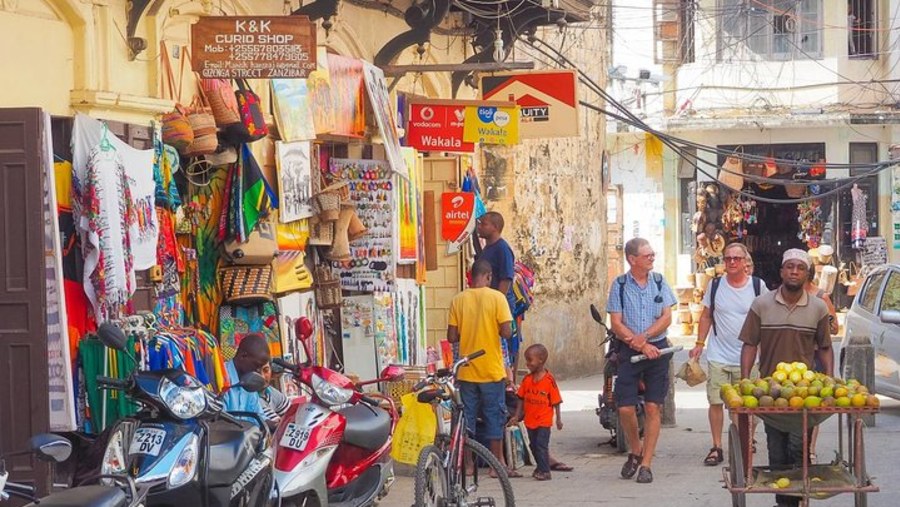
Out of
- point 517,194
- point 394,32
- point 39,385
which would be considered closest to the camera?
point 39,385

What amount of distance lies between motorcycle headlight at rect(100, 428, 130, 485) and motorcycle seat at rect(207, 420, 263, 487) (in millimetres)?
478

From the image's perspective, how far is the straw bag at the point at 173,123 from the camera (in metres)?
10.1

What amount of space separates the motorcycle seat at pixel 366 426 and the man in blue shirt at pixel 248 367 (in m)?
0.54

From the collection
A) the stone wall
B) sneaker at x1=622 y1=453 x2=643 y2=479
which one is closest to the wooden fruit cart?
sneaker at x1=622 y1=453 x2=643 y2=479

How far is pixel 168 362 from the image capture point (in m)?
9.09

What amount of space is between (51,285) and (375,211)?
184 inches

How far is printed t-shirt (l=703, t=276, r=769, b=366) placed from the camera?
1216cm

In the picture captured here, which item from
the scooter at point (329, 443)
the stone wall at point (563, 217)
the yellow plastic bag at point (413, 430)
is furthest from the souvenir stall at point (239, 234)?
the stone wall at point (563, 217)

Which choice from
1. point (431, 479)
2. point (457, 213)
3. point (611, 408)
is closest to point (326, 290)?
point (611, 408)

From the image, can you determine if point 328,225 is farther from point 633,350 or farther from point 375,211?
point 633,350

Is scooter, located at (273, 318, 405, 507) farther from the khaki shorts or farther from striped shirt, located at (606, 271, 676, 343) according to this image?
the khaki shorts

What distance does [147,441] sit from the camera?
7.19 metres

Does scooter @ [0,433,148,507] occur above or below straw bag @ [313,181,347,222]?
below

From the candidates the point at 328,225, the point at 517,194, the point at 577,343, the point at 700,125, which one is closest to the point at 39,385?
the point at 328,225
